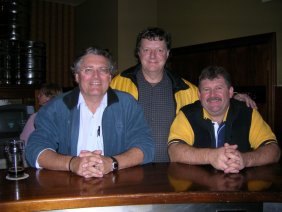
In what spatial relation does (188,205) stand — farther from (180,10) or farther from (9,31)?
(180,10)

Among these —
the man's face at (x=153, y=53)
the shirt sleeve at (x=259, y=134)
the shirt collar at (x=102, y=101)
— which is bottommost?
the shirt sleeve at (x=259, y=134)

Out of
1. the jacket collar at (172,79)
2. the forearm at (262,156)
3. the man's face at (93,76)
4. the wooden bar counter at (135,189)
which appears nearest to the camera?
the wooden bar counter at (135,189)

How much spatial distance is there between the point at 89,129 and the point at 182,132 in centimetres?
55

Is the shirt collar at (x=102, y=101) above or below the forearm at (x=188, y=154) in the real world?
above

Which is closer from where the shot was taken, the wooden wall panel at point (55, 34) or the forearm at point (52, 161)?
the forearm at point (52, 161)

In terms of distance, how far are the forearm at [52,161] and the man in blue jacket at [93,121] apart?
6 cm

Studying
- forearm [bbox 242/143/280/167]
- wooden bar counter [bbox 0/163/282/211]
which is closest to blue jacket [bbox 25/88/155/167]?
wooden bar counter [bbox 0/163/282/211]

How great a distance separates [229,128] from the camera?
1767mm

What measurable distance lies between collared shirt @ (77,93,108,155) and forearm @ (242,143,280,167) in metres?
0.75

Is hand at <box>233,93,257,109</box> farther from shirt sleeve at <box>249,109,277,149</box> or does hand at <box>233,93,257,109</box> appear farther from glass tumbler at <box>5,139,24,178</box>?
glass tumbler at <box>5,139,24,178</box>

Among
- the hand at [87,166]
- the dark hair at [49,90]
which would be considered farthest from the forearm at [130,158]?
the dark hair at [49,90]

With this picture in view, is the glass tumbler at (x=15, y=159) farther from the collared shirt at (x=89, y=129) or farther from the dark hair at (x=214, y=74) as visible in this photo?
the dark hair at (x=214, y=74)

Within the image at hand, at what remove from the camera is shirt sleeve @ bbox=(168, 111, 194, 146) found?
1.70m

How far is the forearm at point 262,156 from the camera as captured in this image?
4.75 ft
